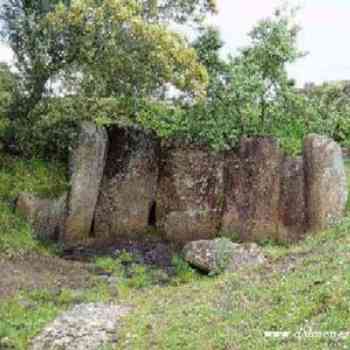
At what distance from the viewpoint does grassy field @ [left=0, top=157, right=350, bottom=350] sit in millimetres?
8117

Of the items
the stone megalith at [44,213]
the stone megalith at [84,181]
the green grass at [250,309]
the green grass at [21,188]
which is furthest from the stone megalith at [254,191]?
→ the green grass at [250,309]

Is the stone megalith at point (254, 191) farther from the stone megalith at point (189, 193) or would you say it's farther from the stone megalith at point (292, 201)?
the stone megalith at point (189, 193)

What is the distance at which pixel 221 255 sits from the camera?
14.2 m

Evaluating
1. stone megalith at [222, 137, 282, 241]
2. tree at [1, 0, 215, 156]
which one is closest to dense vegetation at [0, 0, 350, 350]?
tree at [1, 0, 215, 156]

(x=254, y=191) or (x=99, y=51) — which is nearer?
(x=99, y=51)

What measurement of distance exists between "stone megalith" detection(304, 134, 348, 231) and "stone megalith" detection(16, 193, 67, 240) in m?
5.75

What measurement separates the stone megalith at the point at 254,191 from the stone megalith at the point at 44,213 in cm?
383

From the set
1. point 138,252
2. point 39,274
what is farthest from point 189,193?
point 39,274

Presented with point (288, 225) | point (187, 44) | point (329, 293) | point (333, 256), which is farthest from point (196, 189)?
point (329, 293)

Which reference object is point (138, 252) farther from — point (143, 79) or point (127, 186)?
point (143, 79)

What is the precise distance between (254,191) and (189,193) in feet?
5.10

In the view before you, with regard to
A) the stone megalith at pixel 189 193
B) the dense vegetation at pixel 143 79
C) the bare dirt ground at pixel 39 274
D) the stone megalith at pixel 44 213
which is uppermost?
the dense vegetation at pixel 143 79

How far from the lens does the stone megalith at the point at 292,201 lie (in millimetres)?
16484

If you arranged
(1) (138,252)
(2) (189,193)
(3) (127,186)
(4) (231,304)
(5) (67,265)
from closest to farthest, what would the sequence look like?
(4) (231,304), (5) (67,265), (1) (138,252), (3) (127,186), (2) (189,193)
